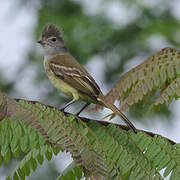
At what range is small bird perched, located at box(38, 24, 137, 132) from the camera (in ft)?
15.3

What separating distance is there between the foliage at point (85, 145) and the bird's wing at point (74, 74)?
51.5 inches

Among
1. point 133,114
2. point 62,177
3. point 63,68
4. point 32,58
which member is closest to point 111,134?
point 62,177

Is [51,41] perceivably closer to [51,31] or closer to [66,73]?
[51,31]

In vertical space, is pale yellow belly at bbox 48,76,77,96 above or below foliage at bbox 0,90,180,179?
below

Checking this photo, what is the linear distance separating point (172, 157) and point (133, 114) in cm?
510

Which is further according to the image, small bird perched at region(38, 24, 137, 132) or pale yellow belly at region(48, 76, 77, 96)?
pale yellow belly at region(48, 76, 77, 96)

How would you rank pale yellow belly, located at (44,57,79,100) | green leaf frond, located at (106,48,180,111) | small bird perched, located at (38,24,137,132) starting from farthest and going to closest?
pale yellow belly, located at (44,57,79,100) → small bird perched, located at (38,24,137,132) → green leaf frond, located at (106,48,180,111)

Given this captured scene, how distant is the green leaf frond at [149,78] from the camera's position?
333cm

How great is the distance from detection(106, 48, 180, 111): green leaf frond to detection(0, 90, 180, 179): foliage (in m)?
0.20

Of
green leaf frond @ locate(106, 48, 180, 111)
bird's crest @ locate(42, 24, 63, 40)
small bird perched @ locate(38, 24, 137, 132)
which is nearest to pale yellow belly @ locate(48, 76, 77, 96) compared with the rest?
small bird perched @ locate(38, 24, 137, 132)

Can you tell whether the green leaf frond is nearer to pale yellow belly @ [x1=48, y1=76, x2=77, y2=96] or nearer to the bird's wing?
the bird's wing

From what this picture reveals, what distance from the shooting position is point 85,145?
2625 millimetres

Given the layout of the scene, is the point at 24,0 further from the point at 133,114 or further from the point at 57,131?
the point at 57,131

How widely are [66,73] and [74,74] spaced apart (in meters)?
0.17
